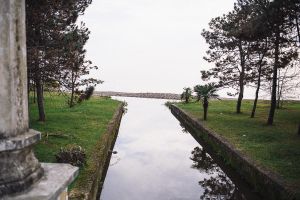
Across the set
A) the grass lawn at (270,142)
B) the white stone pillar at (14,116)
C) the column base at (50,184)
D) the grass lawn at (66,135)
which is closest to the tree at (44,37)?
the grass lawn at (66,135)

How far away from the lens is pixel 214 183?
13.5 metres

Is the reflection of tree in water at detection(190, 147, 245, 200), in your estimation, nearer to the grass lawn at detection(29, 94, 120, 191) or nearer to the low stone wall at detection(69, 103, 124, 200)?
the low stone wall at detection(69, 103, 124, 200)

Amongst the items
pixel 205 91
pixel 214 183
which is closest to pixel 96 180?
pixel 214 183

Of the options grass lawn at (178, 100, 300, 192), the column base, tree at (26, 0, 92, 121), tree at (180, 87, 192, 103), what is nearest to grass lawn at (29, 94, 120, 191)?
tree at (26, 0, 92, 121)

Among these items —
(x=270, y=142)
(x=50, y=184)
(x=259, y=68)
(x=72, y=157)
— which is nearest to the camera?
(x=50, y=184)

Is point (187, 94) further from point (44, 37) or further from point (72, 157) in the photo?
point (72, 157)

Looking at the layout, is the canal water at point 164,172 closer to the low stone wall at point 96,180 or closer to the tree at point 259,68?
the low stone wall at point 96,180

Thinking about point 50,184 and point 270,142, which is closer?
point 50,184

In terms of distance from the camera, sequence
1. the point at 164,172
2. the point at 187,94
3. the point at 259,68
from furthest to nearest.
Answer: the point at 187,94, the point at 259,68, the point at 164,172

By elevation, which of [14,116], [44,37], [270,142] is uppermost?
[44,37]

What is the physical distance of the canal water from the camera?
40.2ft

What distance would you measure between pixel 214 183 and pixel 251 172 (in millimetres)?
1930

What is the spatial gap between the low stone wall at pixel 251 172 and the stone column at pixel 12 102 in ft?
25.5

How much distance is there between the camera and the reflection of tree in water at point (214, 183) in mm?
12062
